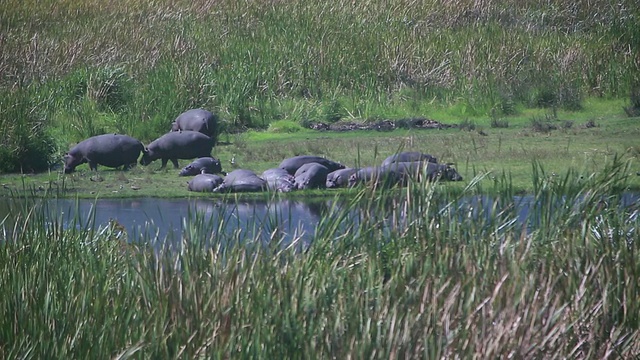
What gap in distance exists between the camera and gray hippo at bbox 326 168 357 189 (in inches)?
351

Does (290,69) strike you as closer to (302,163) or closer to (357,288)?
(302,163)

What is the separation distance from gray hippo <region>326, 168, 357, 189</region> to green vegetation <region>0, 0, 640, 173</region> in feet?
11.2

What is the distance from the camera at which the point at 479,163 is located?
10000 mm

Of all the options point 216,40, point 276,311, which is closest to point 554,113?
point 216,40

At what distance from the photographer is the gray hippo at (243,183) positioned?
9.01 metres

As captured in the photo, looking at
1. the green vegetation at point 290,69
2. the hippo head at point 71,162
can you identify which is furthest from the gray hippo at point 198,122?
the hippo head at point 71,162

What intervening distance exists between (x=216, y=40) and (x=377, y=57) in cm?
234

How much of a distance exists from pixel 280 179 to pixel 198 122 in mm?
2542

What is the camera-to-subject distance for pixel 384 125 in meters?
12.4

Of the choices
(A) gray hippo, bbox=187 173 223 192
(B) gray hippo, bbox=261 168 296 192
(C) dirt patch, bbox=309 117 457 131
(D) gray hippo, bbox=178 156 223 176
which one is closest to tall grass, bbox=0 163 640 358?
(B) gray hippo, bbox=261 168 296 192

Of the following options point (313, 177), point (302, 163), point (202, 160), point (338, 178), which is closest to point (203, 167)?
point (202, 160)

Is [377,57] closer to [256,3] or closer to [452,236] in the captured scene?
[256,3]

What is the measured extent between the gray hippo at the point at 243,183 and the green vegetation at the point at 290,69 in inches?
104

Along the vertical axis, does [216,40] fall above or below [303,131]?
above
